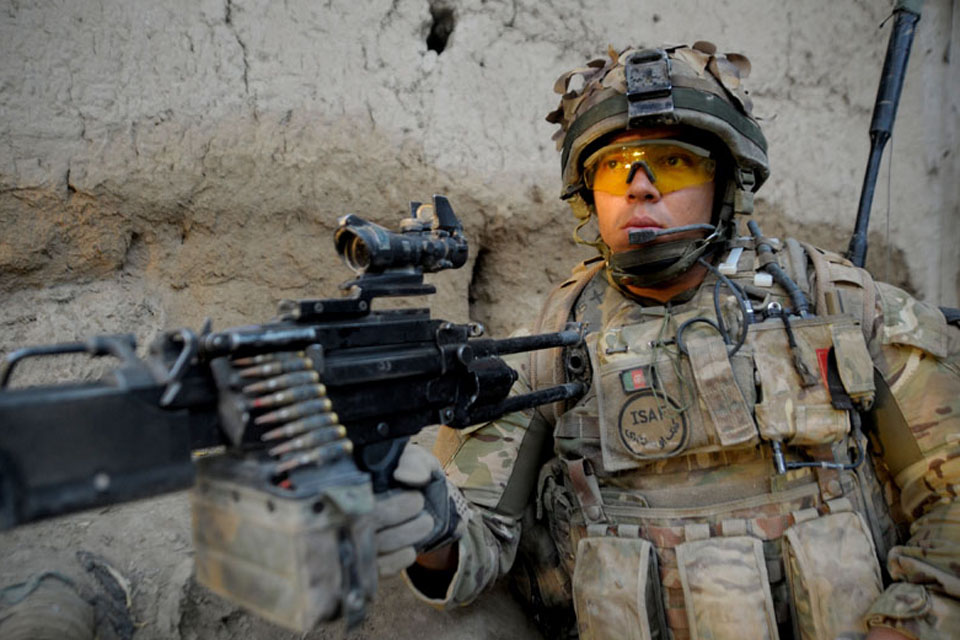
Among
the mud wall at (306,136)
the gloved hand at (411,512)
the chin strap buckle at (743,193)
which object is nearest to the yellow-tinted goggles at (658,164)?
the chin strap buckle at (743,193)

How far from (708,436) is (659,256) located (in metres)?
0.62

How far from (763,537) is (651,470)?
396 millimetres

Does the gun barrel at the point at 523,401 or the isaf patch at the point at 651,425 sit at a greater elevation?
the gun barrel at the point at 523,401

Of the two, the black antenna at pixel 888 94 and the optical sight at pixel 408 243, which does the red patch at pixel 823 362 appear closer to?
the optical sight at pixel 408 243

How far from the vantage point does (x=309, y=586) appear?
1.14 metres

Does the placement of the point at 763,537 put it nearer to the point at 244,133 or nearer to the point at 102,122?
the point at 244,133

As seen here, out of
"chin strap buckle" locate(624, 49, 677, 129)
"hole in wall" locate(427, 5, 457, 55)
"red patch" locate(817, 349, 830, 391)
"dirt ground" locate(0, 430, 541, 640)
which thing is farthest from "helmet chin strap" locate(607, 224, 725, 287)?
"hole in wall" locate(427, 5, 457, 55)

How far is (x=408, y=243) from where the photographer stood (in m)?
1.59

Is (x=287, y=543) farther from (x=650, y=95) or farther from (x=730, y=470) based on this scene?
(x=650, y=95)

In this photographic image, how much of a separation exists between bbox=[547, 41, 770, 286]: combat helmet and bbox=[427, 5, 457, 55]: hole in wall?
1022 mm

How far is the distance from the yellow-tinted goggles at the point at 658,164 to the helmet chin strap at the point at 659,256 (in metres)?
0.20

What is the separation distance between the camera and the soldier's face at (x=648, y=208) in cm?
223

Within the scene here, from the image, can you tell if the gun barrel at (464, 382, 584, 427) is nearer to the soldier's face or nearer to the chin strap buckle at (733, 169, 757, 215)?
the soldier's face

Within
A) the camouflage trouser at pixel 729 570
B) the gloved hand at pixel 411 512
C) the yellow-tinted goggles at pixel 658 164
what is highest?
the yellow-tinted goggles at pixel 658 164
